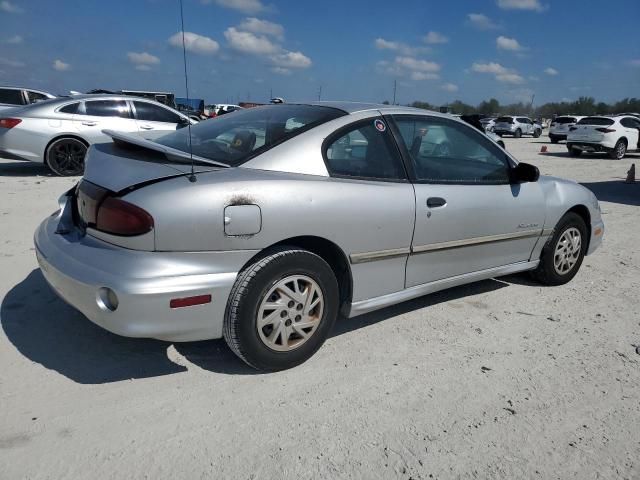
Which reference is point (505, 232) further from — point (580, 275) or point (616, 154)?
point (616, 154)

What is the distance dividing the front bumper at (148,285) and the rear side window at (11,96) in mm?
14581

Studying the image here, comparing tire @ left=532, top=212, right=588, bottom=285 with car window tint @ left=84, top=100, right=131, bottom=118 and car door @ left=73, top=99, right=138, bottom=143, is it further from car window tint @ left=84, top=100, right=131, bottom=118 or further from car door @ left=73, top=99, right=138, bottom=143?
car window tint @ left=84, top=100, right=131, bottom=118

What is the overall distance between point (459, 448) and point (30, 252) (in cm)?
406

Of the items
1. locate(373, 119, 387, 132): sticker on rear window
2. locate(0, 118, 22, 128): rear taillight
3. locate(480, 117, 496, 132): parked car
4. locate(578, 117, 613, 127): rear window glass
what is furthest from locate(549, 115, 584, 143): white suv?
locate(373, 119, 387, 132): sticker on rear window

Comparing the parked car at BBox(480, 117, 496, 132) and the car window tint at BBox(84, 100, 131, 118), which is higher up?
the car window tint at BBox(84, 100, 131, 118)

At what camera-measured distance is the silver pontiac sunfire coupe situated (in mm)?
2396

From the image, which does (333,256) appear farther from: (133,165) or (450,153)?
(450,153)

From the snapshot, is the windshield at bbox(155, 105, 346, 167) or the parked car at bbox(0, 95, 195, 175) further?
the parked car at bbox(0, 95, 195, 175)

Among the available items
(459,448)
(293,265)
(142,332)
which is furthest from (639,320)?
(142,332)

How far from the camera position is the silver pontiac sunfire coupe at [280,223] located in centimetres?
240

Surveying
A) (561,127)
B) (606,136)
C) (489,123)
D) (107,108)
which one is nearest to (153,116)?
(107,108)

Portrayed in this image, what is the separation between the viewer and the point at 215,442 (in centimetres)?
225

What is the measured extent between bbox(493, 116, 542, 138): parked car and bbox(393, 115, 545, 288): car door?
1218 inches

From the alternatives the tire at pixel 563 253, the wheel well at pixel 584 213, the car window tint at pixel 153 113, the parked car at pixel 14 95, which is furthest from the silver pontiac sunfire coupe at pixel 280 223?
the parked car at pixel 14 95
